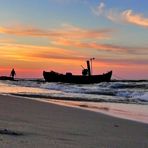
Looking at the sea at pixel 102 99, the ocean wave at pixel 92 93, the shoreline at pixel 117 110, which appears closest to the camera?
the shoreline at pixel 117 110

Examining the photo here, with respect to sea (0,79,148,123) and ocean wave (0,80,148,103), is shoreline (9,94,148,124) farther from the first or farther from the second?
ocean wave (0,80,148,103)

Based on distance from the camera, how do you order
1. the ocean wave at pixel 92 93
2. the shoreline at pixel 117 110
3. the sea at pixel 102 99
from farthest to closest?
the ocean wave at pixel 92 93, the sea at pixel 102 99, the shoreline at pixel 117 110

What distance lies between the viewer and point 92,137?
5742 mm

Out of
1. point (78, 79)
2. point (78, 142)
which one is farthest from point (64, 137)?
point (78, 79)

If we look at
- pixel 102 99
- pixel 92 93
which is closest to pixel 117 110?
pixel 102 99

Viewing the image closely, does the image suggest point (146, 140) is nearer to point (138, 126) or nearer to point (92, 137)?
point (92, 137)

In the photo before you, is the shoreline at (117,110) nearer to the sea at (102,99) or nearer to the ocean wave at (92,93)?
the sea at (102,99)

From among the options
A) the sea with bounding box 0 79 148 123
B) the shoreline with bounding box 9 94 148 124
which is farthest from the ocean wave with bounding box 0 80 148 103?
the shoreline with bounding box 9 94 148 124

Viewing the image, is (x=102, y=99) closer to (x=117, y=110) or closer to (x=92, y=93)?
(x=117, y=110)

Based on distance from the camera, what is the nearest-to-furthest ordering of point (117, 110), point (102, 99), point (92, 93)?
point (117, 110)
point (102, 99)
point (92, 93)

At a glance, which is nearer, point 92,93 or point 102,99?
point 102,99

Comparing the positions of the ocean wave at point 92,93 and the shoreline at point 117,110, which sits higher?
the ocean wave at point 92,93

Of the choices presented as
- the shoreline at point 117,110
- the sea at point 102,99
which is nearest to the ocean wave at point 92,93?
the sea at point 102,99

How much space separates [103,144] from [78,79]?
52.3 meters
